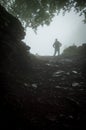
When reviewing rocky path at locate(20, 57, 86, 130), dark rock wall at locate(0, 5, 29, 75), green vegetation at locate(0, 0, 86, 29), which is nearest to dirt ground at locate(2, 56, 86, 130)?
rocky path at locate(20, 57, 86, 130)

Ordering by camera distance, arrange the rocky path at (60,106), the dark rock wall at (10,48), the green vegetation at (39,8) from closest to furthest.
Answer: the rocky path at (60,106) → the dark rock wall at (10,48) → the green vegetation at (39,8)

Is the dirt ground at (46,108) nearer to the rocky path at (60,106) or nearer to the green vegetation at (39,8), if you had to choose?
the rocky path at (60,106)

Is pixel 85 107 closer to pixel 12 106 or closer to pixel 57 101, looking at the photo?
pixel 57 101

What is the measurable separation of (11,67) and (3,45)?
1.40m

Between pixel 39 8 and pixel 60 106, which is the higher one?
pixel 39 8

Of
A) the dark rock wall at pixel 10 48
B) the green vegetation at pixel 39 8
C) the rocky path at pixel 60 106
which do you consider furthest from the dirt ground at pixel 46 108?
the green vegetation at pixel 39 8

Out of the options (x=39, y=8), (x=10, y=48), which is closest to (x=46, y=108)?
(x=10, y=48)

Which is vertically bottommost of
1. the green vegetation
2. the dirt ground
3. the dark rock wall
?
the dirt ground

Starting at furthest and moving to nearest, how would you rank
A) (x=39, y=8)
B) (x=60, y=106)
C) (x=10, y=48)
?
(x=39, y=8), (x=10, y=48), (x=60, y=106)

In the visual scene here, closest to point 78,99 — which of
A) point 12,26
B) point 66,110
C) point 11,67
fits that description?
point 66,110

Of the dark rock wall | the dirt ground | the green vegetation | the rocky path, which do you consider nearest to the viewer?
the dirt ground

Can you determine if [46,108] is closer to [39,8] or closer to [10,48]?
[10,48]

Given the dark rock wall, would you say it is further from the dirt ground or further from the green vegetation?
the green vegetation

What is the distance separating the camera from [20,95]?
249 inches
